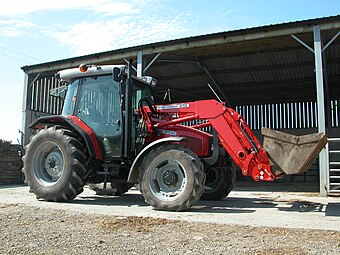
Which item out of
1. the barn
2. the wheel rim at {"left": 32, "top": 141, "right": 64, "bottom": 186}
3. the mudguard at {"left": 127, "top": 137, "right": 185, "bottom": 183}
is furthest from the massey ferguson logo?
the wheel rim at {"left": 32, "top": 141, "right": 64, "bottom": 186}

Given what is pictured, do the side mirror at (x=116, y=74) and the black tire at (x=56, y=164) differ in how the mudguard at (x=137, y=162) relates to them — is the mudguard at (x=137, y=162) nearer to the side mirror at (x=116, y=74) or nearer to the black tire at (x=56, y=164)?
the black tire at (x=56, y=164)

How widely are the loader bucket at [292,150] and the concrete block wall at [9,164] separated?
10858 millimetres

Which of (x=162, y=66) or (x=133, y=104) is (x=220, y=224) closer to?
(x=133, y=104)

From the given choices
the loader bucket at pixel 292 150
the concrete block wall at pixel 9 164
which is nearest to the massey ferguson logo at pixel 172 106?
the loader bucket at pixel 292 150

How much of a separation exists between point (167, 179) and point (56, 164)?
8.56ft

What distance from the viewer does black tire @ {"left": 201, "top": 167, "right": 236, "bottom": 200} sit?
8352 mm

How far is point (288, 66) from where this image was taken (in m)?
15.9

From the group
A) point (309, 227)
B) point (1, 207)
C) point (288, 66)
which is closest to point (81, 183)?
point (1, 207)

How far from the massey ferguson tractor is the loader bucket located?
16 millimetres

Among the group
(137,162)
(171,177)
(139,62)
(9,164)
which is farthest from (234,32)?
(9,164)

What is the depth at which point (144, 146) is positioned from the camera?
7.70 metres

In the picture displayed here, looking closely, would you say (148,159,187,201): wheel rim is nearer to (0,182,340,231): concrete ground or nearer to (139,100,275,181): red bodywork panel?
(0,182,340,231): concrete ground

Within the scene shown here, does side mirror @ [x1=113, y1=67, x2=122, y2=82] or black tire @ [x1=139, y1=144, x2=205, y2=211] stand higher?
side mirror @ [x1=113, y1=67, x2=122, y2=82]

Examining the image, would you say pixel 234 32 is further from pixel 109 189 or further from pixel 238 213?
pixel 238 213
